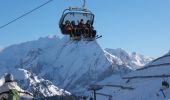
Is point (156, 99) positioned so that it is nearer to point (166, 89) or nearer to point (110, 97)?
point (166, 89)

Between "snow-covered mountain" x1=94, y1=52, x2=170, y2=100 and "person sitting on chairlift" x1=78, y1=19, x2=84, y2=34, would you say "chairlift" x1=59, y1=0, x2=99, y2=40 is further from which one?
"snow-covered mountain" x1=94, y1=52, x2=170, y2=100

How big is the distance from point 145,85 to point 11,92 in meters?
81.5

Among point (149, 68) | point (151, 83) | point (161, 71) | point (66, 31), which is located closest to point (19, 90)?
point (66, 31)

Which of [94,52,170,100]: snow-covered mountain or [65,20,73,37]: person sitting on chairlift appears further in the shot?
[94,52,170,100]: snow-covered mountain

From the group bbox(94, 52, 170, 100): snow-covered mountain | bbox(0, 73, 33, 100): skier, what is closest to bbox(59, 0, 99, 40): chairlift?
bbox(0, 73, 33, 100): skier

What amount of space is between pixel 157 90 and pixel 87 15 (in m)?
61.4

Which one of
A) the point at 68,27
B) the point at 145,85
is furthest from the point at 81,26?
the point at 145,85

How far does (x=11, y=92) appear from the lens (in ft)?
34.8

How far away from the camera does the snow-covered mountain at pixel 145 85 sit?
273 ft

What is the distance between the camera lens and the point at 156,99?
257ft

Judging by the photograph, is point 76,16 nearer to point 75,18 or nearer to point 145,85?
point 75,18

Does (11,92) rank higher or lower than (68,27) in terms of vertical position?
lower

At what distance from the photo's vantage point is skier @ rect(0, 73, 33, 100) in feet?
34.7

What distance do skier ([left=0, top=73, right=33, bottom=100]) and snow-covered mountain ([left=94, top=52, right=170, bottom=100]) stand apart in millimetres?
66713
